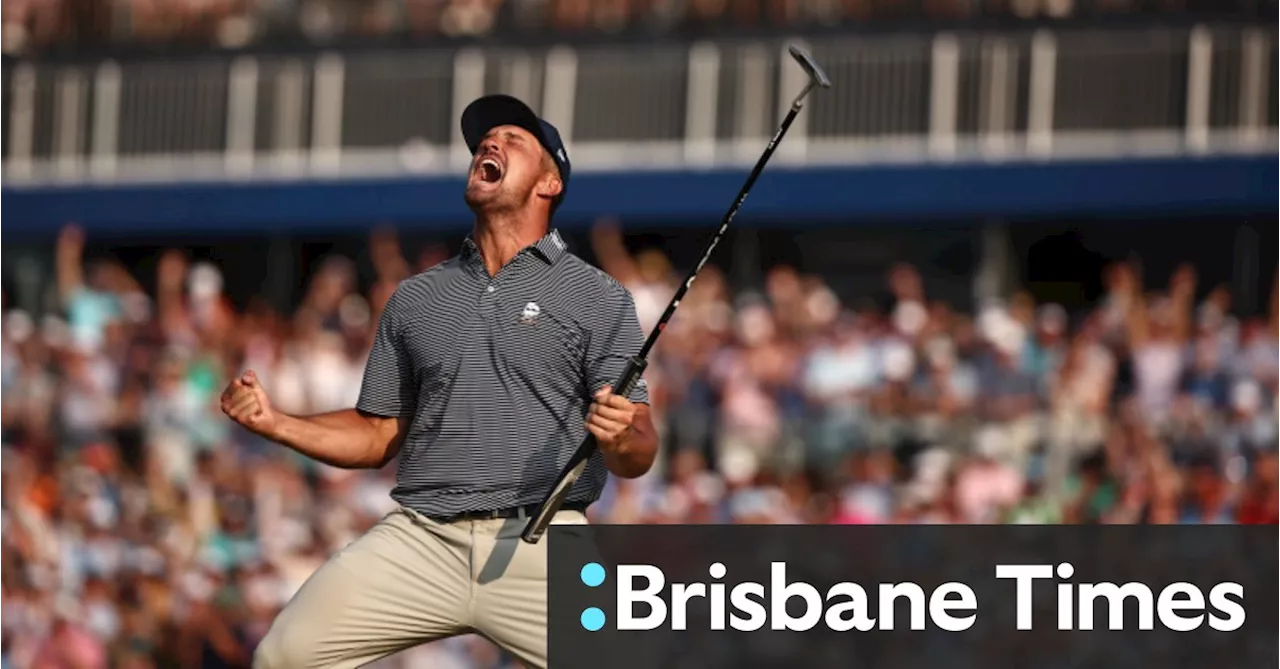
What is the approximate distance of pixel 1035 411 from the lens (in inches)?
578

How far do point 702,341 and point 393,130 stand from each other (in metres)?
5.12

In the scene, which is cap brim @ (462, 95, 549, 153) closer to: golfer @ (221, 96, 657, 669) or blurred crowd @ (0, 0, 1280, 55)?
golfer @ (221, 96, 657, 669)

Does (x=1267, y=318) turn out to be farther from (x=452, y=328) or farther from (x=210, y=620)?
(x=452, y=328)

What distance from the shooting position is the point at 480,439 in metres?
7.28

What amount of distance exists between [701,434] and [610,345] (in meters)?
8.39

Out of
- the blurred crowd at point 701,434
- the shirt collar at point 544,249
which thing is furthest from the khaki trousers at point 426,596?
the blurred crowd at point 701,434

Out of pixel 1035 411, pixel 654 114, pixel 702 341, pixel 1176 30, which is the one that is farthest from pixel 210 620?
pixel 1176 30

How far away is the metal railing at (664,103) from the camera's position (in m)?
18.0

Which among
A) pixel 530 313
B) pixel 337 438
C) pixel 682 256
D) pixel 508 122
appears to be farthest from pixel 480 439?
pixel 682 256

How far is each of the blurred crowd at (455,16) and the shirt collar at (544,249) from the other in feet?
37.0
